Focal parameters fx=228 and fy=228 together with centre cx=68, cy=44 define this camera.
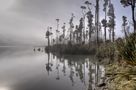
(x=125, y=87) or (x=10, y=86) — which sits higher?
(x=125, y=87)

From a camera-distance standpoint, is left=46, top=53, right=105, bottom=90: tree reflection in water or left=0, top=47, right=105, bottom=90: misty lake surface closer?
left=0, top=47, right=105, bottom=90: misty lake surface

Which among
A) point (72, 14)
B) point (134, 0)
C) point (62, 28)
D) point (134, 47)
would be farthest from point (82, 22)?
point (134, 47)

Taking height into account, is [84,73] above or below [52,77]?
above

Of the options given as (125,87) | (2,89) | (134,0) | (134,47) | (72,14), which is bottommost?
(2,89)

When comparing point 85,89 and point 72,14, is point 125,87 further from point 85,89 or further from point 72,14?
point 72,14

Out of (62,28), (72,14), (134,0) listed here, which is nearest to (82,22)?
(72,14)

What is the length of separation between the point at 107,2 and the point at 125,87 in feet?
185

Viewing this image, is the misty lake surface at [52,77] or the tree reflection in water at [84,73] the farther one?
the tree reflection in water at [84,73]

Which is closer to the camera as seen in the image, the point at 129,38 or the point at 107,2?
the point at 129,38

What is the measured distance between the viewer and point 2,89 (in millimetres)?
13656

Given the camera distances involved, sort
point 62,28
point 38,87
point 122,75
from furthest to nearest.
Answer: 1. point 62,28
2. point 38,87
3. point 122,75

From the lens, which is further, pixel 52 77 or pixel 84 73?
pixel 84 73

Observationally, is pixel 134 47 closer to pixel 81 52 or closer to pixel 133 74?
pixel 133 74

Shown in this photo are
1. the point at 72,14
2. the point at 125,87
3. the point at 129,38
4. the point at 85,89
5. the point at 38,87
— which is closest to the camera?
the point at 125,87
